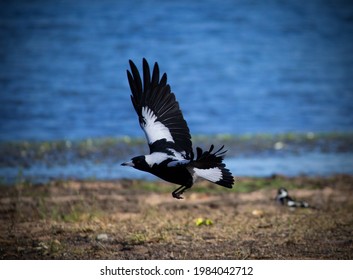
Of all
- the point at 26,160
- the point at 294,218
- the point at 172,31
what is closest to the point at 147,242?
the point at 294,218

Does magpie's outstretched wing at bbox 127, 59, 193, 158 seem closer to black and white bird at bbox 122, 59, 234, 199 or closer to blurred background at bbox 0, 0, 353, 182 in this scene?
black and white bird at bbox 122, 59, 234, 199

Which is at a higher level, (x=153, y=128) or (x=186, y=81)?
(x=186, y=81)

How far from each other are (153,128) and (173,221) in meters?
1.34

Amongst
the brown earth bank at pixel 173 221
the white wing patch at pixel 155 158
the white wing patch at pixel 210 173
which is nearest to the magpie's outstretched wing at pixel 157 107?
the white wing patch at pixel 155 158

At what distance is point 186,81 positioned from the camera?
71.6 ft

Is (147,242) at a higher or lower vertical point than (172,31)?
lower

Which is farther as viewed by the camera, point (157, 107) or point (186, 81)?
point (186, 81)

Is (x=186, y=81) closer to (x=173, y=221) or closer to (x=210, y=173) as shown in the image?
(x=173, y=221)

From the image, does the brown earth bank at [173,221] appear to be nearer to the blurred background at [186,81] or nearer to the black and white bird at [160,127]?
the black and white bird at [160,127]

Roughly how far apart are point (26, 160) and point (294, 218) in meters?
5.91

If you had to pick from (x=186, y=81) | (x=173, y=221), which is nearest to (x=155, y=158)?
(x=173, y=221)

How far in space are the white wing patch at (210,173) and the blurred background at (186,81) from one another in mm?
4999

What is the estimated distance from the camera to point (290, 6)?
93.3 ft

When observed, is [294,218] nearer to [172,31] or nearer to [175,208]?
[175,208]
